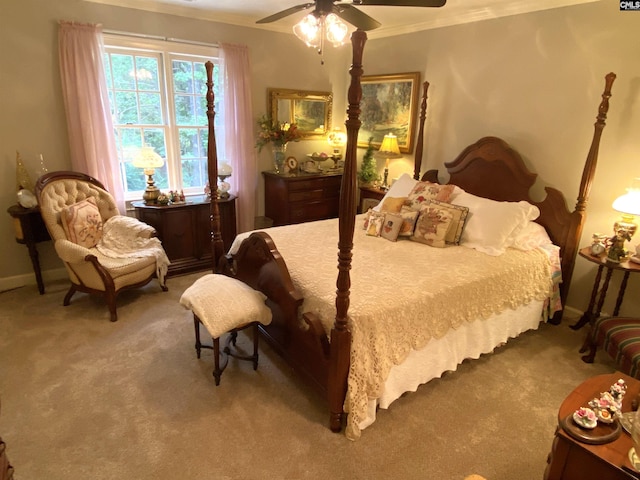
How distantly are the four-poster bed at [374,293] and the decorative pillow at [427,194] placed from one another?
1.52 ft

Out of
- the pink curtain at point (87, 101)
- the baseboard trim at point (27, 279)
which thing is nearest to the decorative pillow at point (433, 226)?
the pink curtain at point (87, 101)

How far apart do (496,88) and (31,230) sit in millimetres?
4372

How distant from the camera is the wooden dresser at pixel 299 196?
4617mm

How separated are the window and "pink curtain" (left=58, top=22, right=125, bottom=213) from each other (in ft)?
0.69

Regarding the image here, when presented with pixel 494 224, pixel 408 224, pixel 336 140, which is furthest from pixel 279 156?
pixel 494 224

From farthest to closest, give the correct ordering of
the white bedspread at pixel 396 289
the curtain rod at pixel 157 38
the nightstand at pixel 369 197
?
the nightstand at pixel 369 197 → the curtain rod at pixel 157 38 → the white bedspread at pixel 396 289

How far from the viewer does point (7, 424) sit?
2.06 meters

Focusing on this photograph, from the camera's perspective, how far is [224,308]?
2307 millimetres

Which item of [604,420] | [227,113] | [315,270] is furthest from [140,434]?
[227,113]

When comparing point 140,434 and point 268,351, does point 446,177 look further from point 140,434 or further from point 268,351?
point 140,434

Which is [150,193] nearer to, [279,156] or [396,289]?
[279,156]

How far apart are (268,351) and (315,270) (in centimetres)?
81

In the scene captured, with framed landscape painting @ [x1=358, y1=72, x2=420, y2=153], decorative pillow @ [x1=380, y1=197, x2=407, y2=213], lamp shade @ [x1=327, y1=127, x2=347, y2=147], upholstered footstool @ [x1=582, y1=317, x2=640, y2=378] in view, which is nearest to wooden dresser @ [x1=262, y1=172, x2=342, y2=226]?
lamp shade @ [x1=327, y1=127, x2=347, y2=147]

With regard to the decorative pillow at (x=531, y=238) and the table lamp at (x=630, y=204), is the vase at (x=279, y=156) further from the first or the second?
the table lamp at (x=630, y=204)
